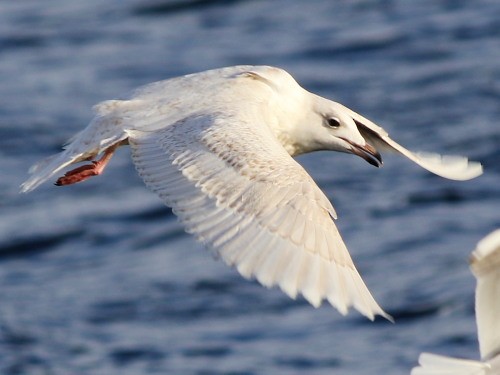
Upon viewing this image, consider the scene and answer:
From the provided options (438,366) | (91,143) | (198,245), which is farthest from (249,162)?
(198,245)

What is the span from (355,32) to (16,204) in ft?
15.1

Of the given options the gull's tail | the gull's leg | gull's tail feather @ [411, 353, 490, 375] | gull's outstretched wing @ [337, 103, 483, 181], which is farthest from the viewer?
gull's outstretched wing @ [337, 103, 483, 181]

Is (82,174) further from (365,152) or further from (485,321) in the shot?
(485,321)

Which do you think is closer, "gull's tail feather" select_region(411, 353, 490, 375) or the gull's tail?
"gull's tail feather" select_region(411, 353, 490, 375)

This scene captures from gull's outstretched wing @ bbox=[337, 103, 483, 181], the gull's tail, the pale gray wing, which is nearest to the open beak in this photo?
gull's outstretched wing @ bbox=[337, 103, 483, 181]

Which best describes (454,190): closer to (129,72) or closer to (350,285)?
(129,72)

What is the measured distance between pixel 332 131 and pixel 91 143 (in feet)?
3.84

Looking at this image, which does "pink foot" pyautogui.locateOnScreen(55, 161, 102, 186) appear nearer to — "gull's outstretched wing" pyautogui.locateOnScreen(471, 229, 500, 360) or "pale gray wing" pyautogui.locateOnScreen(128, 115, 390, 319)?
"pale gray wing" pyautogui.locateOnScreen(128, 115, 390, 319)

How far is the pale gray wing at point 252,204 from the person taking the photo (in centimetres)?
568

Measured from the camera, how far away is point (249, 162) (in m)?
6.26

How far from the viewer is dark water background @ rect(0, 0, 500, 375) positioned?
452 inches

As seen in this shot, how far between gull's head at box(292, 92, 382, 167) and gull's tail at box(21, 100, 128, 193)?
90 cm

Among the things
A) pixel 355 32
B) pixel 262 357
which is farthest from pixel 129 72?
pixel 262 357

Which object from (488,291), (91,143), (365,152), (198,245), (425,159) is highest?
(91,143)
